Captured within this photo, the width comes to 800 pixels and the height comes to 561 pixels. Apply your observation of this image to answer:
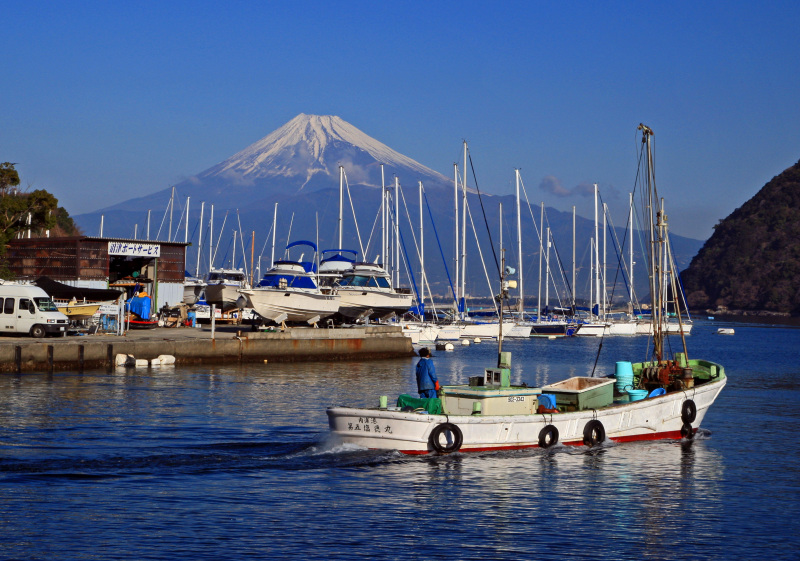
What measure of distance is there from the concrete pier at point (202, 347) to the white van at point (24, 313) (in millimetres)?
660

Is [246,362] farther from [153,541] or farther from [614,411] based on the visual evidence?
[153,541]

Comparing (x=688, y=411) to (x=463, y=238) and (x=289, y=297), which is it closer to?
(x=289, y=297)

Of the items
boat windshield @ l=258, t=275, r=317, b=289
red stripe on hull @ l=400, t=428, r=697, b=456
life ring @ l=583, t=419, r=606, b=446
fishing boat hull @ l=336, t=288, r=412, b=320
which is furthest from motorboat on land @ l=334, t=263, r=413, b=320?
life ring @ l=583, t=419, r=606, b=446

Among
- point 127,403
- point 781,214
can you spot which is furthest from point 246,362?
point 781,214

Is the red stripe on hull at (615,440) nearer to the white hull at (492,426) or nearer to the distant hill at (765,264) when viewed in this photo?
the white hull at (492,426)

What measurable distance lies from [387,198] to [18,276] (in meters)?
34.0


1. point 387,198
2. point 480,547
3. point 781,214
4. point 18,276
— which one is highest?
point 781,214

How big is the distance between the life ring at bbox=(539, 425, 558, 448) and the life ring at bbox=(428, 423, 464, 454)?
2241mm

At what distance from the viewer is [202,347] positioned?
44.6 metres

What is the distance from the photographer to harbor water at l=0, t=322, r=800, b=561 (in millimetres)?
14742

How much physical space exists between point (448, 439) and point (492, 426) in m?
1.20

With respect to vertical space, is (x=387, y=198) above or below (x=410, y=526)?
above

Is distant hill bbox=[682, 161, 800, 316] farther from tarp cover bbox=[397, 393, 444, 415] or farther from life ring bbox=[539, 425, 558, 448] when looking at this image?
tarp cover bbox=[397, 393, 444, 415]

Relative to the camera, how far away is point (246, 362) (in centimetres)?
4612
